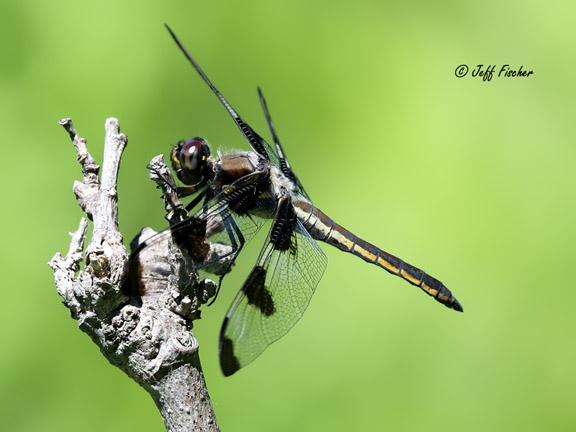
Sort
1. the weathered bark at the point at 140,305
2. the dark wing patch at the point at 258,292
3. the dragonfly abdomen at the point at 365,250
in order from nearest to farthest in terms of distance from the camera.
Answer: the weathered bark at the point at 140,305
the dark wing patch at the point at 258,292
the dragonfly abdomen at the point at 365,250

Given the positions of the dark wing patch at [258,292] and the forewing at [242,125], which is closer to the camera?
the dark wing patch at [258,292]

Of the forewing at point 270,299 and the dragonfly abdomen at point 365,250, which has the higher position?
the dragonfly abdomen at point 365,250

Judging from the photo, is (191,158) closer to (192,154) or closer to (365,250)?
(192,154)

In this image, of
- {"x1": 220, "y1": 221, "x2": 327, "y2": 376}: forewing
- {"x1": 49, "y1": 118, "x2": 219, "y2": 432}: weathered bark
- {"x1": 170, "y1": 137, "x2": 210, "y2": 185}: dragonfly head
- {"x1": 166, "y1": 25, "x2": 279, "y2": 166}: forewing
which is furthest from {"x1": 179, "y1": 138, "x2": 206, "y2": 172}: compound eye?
{"x1": 49, "y1": 118, "x2": 219, "y2": 432}: weathered bark

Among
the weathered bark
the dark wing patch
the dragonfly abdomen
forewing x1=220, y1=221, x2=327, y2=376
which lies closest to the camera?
the weathered bark

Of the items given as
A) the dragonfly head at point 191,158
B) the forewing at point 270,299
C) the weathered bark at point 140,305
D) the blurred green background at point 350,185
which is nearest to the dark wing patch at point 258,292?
the forewing at point 270,299

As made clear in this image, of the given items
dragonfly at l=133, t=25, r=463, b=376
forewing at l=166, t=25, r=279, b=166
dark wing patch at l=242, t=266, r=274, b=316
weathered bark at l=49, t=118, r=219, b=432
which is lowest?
weathered bark at l=49, t=118, r=219, b=432

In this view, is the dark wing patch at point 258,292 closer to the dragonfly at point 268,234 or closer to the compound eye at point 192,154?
the dragonfly at point 268,234

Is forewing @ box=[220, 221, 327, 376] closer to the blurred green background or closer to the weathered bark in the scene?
the blurred green background

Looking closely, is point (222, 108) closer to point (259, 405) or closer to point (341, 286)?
point (341, 286)
